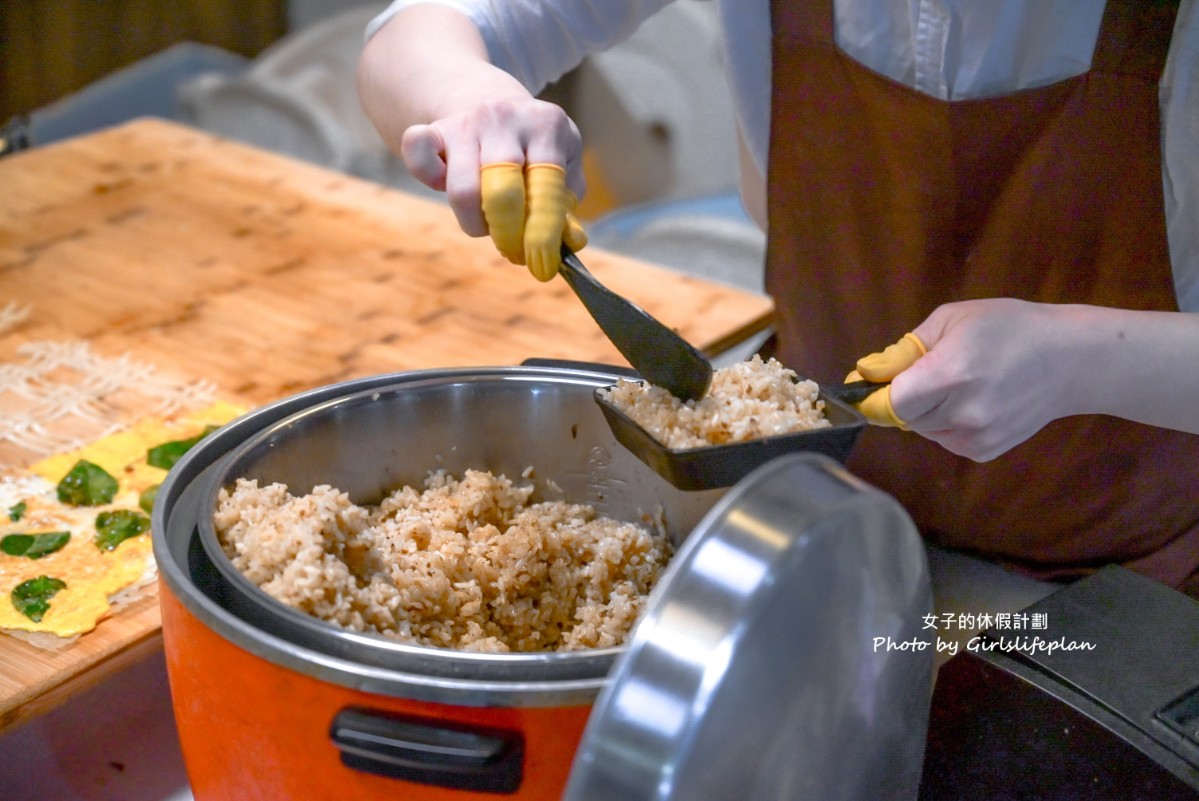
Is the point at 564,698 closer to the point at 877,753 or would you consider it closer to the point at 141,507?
the point at 877,753

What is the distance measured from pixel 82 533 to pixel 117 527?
0.13 feet

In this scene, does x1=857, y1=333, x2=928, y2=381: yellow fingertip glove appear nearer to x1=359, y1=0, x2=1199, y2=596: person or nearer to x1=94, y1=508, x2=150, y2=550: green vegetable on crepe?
x1=359, y1=0, x2=1199, y2=596: person

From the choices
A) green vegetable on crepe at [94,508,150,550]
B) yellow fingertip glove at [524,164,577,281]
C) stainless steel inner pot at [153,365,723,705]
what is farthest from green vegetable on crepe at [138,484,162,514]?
yellow fingertip glove at [524,164,577,281]

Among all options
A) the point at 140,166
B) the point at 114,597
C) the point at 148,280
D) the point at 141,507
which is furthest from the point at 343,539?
the point at 140,166

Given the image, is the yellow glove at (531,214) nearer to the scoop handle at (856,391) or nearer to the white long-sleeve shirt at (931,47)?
the scoop handle at (856,391)

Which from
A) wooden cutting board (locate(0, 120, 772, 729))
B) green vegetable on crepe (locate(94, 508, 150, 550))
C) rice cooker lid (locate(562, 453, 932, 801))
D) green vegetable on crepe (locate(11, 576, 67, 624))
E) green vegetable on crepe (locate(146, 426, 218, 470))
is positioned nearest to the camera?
rice cooker lid (locate(562, 453, 932, 801))

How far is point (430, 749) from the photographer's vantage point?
25.7 inches

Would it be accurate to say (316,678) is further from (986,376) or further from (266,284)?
(266,284)

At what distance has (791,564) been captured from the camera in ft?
1.86

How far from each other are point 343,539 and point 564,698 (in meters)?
0.27

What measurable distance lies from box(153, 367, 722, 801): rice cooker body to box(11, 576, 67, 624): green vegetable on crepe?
27cm

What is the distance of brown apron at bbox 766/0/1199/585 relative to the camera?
1104 mm

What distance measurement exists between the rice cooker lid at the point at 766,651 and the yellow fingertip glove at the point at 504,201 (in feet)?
1.29

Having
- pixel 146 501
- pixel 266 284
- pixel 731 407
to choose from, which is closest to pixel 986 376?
pixel 731 407
